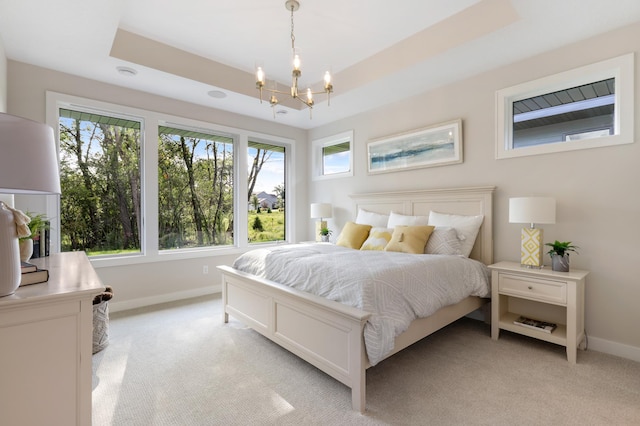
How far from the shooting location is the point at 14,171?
1.12m

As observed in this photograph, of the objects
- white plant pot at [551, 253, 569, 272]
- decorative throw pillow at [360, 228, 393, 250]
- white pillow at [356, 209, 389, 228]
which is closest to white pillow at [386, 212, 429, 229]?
white pillow at [356, 209, 389, 228]

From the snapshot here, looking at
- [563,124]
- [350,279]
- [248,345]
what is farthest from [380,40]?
[248,345]

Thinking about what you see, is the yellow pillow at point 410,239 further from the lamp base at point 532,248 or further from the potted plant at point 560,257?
the potted plant at point 560,257

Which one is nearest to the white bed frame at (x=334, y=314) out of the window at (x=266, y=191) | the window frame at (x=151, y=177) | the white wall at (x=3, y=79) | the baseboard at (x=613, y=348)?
the baseboard at (x=613, y=348)

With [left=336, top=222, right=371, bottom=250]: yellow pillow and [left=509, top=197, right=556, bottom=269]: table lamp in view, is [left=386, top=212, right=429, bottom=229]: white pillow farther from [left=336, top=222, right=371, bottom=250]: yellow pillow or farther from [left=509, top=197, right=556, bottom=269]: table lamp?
[left=509, top=197, right=556, bottom=269]: table lamp

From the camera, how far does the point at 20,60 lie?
304 centimetres

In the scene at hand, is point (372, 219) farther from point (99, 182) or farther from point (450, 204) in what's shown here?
point (99, 182)

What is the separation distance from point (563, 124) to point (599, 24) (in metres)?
0.82

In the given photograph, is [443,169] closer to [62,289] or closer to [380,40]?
[380,40]

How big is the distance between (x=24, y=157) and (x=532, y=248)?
11.3 feet

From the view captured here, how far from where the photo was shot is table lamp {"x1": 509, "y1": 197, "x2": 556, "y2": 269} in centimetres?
258

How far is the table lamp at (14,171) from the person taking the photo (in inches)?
43.4

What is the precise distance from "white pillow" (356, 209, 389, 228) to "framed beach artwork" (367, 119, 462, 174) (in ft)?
2.12

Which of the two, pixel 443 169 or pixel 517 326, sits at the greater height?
pixel 443 169
